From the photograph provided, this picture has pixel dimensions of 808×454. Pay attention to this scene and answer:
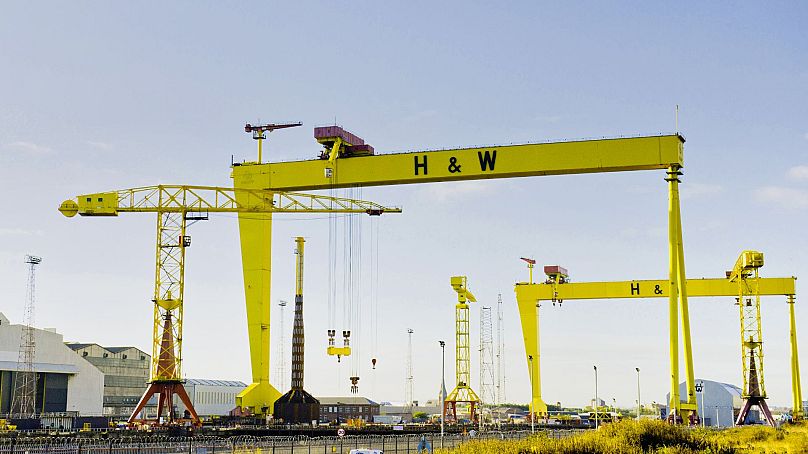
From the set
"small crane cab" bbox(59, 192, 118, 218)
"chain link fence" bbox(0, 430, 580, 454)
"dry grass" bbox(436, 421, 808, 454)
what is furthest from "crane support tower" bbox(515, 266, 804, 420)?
"dry grass" bbox(436, 421, 808, 454)

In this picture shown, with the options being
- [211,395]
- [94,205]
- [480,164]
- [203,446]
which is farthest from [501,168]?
[211,395]

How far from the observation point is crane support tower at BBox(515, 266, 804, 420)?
228 ft

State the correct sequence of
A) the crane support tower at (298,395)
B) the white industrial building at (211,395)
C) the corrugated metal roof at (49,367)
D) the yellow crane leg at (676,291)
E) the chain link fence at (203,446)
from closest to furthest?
the chain link fence at (203,446)
the yellow crane leg at (676,291)
the crane support tower at (298,395)
the corrugated metal roof at (49,367)
the white industrial building at (211,395)

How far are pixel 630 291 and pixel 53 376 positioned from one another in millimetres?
48092

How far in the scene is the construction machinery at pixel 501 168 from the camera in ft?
141

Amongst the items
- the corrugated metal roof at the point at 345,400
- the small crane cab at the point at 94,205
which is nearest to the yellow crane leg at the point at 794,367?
the small crane cab at the point at 94,205

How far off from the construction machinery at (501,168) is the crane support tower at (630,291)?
24233 mm

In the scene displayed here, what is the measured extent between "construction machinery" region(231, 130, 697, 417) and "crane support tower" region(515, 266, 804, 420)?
24.2 m

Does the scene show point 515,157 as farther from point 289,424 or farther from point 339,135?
point 289,424

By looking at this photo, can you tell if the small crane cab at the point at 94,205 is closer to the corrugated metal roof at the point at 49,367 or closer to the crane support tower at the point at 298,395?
the crane support tower at the point at 298,395

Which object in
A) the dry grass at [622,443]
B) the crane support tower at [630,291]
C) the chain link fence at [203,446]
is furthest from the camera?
the crane support tower at [630,291]

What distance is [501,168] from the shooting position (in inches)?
1793

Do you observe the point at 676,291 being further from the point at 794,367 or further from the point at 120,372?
the point at 120,372

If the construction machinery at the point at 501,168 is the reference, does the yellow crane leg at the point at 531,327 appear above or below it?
below
